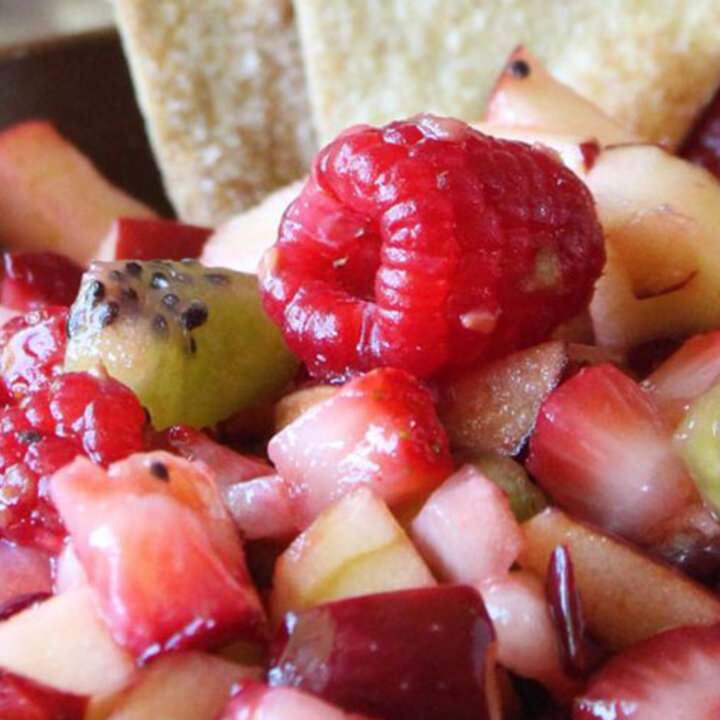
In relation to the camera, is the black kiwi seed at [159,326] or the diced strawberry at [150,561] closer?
the diced strawberry at [150,561]

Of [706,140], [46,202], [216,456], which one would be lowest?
[46,202]

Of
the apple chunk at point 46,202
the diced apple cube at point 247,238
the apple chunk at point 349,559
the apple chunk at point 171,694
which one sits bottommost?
the apple chunk at point 46,202

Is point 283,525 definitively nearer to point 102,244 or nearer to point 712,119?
point 102,244

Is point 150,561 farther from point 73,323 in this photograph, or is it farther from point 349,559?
point 73,323

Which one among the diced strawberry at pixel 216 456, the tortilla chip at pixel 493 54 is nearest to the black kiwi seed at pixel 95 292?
the diced strawberry at pixel 216 456

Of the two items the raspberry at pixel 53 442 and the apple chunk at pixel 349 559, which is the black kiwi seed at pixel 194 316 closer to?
the raspberry at pixel 53 442

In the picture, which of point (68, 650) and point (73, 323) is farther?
point (73, 323)

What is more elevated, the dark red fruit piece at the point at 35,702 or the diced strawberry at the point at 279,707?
the diced strawberry at the point at 279,707

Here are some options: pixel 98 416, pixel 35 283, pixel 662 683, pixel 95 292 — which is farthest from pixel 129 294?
pixel 662 683
